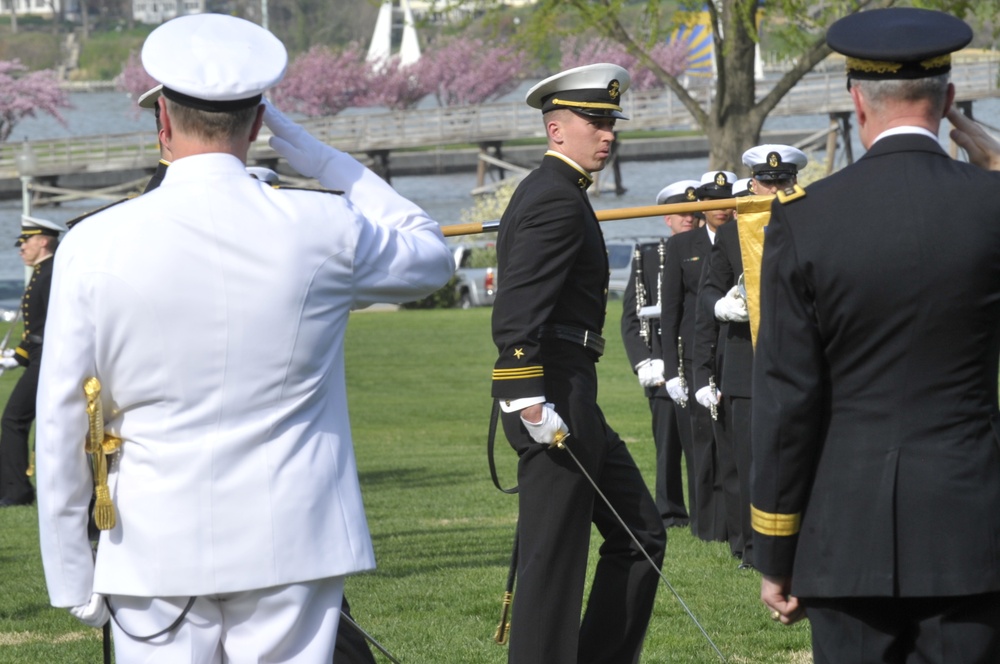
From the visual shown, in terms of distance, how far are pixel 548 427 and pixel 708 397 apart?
3.76 m

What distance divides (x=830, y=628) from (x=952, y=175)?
3.38ft

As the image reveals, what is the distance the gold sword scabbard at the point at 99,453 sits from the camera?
3311 mm

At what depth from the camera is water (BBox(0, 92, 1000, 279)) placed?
51906 mm

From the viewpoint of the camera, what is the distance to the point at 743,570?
26.6 ft

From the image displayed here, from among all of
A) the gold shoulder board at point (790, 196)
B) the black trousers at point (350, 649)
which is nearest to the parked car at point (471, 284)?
the black trousers at point (350, 649)

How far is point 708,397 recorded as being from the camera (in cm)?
886

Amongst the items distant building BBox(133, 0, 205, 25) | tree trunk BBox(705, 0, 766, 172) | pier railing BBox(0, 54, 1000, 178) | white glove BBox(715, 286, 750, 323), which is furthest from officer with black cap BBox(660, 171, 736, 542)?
distant building BBox(133, 0, 205, 25)

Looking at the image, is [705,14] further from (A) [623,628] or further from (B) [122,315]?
(B) [122,315]

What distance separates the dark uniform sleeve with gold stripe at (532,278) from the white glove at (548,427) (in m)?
0.07

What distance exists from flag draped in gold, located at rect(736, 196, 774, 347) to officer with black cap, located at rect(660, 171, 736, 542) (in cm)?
465

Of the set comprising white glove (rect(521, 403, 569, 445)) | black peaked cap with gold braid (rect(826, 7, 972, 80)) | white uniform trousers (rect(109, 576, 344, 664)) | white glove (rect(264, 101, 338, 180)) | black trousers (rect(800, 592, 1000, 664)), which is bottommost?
white glove (rect(521, 403, 569, 445))

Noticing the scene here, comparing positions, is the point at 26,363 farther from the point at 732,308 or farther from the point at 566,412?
the point at 566,412

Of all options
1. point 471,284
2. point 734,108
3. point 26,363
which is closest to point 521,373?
point 26,363

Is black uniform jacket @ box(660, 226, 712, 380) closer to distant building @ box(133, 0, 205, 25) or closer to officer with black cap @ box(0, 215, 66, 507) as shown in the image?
officer with black cap @ box(0, 215, 66, 507)
